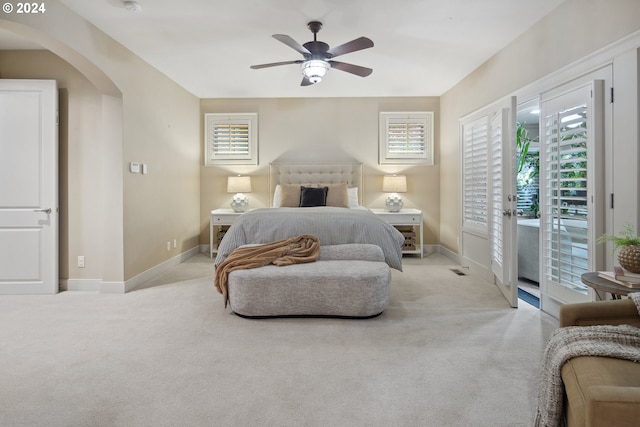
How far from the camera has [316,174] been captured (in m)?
6.49

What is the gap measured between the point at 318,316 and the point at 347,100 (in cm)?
440

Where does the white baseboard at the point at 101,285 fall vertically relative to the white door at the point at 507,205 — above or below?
below

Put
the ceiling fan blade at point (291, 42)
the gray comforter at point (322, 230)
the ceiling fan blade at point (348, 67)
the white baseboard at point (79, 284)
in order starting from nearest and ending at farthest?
the ceiling fan blade at point (291, 42)
the ceiling fan blade at point (348, 67)
the gray comforter at point (322, 230)
the white baseboard at point (79, 284)

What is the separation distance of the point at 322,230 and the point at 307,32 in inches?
81.9

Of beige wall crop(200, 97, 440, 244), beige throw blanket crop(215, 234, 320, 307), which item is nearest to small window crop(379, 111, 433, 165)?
beige wall crop(200, 97, 440, 244)

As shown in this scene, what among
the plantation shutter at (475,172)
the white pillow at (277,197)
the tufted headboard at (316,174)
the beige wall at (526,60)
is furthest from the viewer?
the tufted headboard at (316,174)

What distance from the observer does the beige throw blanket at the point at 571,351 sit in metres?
1.40

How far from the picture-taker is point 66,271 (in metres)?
4.32

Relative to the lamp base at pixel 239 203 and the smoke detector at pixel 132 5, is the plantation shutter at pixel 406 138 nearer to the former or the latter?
the lamp base at pixel 239 203

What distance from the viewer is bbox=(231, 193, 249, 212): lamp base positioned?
633 centimetres

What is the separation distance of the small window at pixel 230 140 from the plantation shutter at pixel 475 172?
3.51 meters

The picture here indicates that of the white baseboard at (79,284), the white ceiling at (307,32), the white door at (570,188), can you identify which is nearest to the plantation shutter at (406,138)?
the white ceiling at (307,32)

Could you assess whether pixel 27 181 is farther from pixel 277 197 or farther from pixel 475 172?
pixel 475 172

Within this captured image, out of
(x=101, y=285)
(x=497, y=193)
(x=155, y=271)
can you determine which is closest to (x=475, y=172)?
(x=497, y=193)
